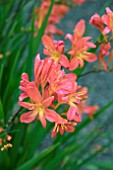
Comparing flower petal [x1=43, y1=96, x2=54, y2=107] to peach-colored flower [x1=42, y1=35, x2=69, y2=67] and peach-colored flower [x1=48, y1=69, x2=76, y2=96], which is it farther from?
peach-colored flower [x1=42, y1=35, x2=69, y2=67]

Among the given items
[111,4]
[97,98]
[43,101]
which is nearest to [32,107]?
[43,101]

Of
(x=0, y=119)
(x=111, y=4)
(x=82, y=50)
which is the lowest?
(x=0, y=119)

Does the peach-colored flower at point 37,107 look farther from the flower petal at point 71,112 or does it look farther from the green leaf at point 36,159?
the green leaf at point 36,159

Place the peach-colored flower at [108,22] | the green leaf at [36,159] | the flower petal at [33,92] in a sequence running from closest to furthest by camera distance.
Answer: the flower petal at [33,92] < the peach-colored flower at [108,22] < the green leaf at [36,159]

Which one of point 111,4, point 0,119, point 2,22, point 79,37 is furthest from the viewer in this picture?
point 2,22

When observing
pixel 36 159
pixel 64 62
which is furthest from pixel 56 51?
pixel 36 159

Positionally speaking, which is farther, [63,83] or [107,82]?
[107,82]

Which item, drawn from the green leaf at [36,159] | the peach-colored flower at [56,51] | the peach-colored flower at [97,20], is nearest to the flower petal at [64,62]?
the peach-colored flower at [56,51]

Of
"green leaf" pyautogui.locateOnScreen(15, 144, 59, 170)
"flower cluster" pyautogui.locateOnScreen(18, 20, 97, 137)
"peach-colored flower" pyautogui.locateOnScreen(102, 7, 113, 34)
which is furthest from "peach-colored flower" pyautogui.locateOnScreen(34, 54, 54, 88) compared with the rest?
"green leaf" pyautogui.locateOnScreen(15, 144, 59, 170)

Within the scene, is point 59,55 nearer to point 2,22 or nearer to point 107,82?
point 2,22
